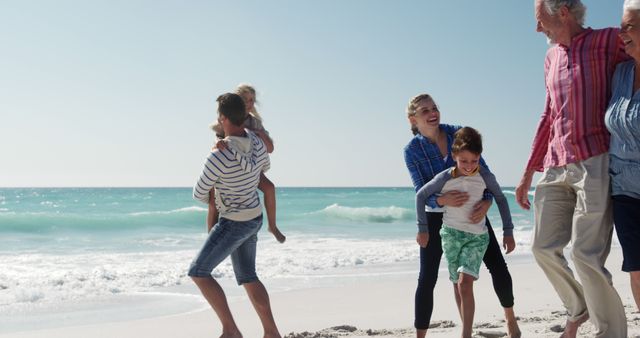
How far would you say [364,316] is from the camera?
5965mm

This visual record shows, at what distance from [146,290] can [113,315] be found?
4.94ft

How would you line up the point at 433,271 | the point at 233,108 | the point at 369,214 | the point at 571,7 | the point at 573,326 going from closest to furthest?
the point at 571,7 → the point at 573,326 → the point at 433,271 → the point at 233,108 → the point at 369,214

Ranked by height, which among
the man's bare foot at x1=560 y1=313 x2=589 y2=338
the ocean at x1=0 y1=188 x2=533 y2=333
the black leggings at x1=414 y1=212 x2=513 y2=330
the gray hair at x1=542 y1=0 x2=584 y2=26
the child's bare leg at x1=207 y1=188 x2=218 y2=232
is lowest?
the ocean at x1=0 y1=188 x2=533 y2=333

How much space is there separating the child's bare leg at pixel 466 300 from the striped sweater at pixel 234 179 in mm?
1310

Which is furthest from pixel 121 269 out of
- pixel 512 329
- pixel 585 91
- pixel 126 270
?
pixel 585 91

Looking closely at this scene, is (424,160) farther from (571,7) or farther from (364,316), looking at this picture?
(364,316)

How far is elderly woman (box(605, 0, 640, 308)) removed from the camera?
9.91ft

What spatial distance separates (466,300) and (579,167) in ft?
3.64

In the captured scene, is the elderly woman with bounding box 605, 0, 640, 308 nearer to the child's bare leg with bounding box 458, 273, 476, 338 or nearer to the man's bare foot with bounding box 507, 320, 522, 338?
the child's bare leg with bounding box 458, 273, 476, 338

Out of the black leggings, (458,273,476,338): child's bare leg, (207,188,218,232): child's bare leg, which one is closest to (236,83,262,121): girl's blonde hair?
(207,188,218,232): child's bare leg

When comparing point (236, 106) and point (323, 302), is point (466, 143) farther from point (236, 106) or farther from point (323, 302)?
point (323, 302)

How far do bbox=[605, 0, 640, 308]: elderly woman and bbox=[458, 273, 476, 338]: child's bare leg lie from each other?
3.16 feet

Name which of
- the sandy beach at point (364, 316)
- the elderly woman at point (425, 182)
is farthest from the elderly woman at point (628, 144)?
the sandy beach at point (364, 316)

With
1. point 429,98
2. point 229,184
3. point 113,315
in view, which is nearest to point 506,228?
point 429,98
